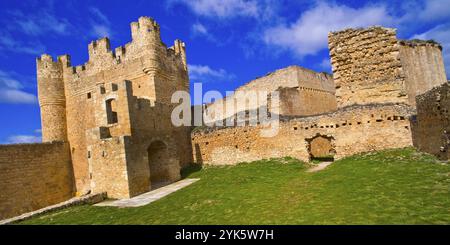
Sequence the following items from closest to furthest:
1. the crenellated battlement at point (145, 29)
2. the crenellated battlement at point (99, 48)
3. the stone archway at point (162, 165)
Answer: the stone archway at point (162, 165) → the crenellated battlement at point (145, 29) → the crenellated battlement at point (99, 48)

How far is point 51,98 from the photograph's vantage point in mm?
20266

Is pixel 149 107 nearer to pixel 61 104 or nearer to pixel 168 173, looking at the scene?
pixel 168 173

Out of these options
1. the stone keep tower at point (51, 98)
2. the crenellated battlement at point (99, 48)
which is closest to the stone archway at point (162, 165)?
the crenellated battlement at point (99, 48)

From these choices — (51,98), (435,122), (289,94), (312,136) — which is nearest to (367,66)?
(312,136)

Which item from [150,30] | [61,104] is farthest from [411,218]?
[61,104]

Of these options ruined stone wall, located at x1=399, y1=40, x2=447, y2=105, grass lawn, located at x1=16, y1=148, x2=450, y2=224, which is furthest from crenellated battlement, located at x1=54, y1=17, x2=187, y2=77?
ruined stone wall, located at x1=399, y1=40, x2=447, y2=105

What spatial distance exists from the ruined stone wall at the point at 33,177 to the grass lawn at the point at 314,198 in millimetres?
6390

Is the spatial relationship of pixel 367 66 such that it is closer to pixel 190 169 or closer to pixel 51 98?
pixel 190 169

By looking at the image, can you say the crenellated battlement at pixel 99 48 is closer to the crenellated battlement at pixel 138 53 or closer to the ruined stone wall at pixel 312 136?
the crenellated battlement at pixel 138 53

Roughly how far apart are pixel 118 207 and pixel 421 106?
35.3ft

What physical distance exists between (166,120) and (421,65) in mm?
14879

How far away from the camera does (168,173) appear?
15.0 meters

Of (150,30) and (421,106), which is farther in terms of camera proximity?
(150,30)

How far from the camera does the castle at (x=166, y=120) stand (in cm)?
1200
